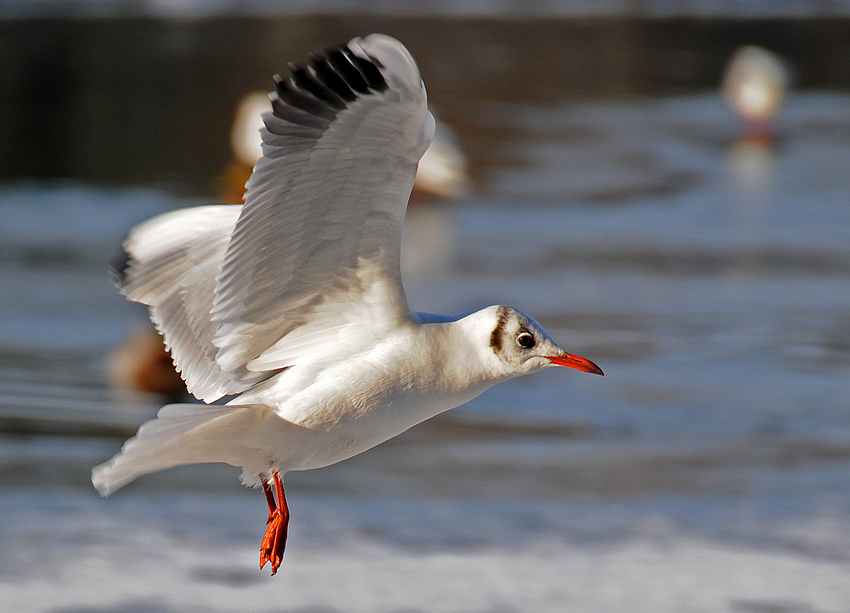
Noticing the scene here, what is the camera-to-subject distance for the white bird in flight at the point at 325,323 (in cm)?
392

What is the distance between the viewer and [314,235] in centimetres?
424

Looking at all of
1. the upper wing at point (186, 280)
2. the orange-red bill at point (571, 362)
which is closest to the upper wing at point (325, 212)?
the upper wing at point (186, 280)

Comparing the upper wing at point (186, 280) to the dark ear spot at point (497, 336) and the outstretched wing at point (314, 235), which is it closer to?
the outstretched wing at point (314, 235)

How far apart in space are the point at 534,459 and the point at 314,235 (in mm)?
3670

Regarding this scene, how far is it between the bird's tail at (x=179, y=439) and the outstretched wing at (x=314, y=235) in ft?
0.96

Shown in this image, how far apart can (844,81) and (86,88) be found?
41.4 feet

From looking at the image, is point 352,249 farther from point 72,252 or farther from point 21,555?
point 72,252

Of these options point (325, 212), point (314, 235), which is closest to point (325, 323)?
point (314, 235)

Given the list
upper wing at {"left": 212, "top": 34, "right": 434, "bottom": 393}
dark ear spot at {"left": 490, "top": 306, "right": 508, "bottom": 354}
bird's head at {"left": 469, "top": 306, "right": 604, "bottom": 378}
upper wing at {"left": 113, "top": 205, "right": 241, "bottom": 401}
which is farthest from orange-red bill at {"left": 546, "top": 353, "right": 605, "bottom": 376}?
upper wing at {"left": 113, "top": 205, "right": 241, "bottom": 401}

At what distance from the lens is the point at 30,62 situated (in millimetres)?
23891

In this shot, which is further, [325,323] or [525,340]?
[325,323]

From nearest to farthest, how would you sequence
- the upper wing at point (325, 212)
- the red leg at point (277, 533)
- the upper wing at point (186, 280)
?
the upper wing at point (325, 212) → the red leg at point (277, 533) → the upper wing at point (186, 280)

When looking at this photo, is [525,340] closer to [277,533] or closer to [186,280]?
[277,533]

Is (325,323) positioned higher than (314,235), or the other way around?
(314,235)
